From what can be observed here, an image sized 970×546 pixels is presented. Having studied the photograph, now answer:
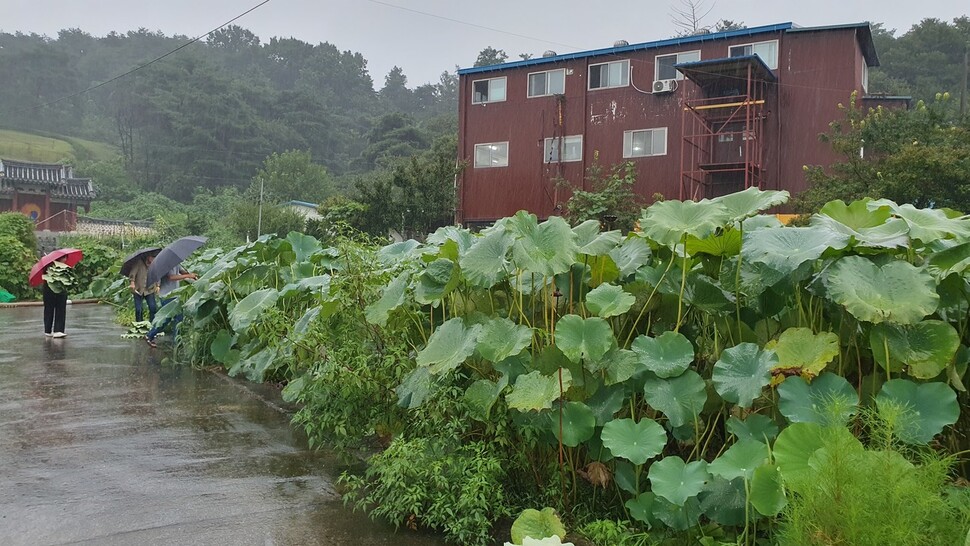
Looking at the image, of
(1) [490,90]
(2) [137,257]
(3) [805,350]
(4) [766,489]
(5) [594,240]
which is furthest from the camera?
(1) [490,90]

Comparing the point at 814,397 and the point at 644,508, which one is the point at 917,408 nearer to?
the point at 814,397

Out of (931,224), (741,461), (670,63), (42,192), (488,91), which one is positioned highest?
(670,63)

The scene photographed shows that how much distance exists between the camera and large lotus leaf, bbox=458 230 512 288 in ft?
12.7

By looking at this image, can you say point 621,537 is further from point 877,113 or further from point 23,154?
point 23,154

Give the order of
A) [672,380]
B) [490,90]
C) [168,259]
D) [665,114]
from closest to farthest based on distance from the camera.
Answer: [672,380], [168,259], [665,114], [490,90]

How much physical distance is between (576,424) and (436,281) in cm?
119

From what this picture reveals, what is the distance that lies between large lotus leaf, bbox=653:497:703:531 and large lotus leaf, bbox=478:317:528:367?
93cm

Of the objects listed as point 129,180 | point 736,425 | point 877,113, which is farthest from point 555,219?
point 129,180

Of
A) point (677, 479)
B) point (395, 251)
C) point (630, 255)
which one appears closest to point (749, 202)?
point (630, 255)

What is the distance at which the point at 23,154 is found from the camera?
6200 cm

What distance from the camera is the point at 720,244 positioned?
149 inches

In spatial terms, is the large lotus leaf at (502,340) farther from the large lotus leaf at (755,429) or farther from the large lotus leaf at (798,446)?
the large lotus leaf at (798,446)

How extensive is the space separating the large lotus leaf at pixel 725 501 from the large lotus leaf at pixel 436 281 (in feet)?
5.61

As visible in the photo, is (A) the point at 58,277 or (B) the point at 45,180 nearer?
(A) the point at 58,277
